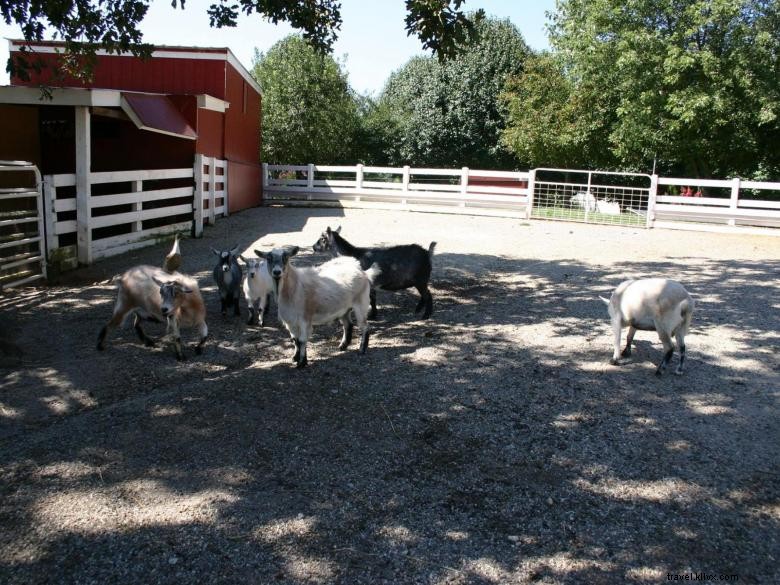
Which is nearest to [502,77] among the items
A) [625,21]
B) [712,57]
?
[625,21]

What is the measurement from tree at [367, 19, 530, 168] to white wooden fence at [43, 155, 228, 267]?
17030 mm

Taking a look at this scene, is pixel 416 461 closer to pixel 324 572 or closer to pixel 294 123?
pixel 324 572

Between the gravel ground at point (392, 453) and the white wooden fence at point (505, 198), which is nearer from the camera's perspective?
the gravel ground at point (392, 453)

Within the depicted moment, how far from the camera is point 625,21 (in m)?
21.5

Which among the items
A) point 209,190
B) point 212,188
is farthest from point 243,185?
point 209,190

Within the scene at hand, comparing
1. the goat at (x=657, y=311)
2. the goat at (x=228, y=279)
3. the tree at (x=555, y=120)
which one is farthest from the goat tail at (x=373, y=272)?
the tree at (x=555, y=120)

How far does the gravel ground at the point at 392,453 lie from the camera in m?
3.04

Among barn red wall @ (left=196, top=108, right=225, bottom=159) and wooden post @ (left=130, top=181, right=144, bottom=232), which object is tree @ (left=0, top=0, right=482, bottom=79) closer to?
wooden post @ (left=130, top=181, right=144, bottom=232)

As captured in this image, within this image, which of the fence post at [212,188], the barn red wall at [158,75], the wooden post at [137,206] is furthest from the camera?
the barn red wall at [158,75]

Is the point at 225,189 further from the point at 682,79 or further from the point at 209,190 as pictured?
the point at 682,79

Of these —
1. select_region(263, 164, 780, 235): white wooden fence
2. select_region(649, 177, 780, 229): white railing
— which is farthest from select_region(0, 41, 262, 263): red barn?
select_region(649, 177, 780, 229): white railing

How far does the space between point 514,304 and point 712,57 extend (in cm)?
1539

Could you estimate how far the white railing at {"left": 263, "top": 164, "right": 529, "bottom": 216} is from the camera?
20406 millimetres

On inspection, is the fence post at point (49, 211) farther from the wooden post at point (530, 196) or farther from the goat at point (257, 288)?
the wooden post at point (530, 196)
